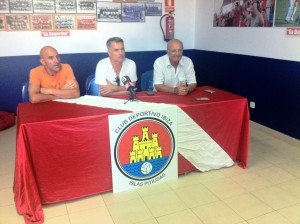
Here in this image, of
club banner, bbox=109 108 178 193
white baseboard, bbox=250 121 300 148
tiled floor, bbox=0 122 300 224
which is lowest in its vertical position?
tiled floor, bbox=0 122 300 224

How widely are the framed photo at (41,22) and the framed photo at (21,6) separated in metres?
0.11

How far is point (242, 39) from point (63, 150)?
2909mm

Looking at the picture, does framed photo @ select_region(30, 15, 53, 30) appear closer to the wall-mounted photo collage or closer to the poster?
the wall-mounted photo collage

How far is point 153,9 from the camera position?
14.8 feet

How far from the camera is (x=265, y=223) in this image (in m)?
1.98

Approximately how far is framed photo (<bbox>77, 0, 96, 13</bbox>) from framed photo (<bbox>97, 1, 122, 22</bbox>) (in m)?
0.07

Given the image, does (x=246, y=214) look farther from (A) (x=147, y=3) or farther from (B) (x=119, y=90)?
(A) (x=147, y=3)

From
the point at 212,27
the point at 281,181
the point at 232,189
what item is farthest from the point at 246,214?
the point at 212,27

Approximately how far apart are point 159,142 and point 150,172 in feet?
0.89

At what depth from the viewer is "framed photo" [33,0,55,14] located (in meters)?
3.93

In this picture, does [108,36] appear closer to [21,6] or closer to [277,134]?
[21,6]

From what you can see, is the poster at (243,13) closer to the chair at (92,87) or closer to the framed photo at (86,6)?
the framed photo at (86,6)

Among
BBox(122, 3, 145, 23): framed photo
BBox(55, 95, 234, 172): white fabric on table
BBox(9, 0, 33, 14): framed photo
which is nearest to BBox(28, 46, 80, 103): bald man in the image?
BBox(55, 95, 234, 172): white fabric on table

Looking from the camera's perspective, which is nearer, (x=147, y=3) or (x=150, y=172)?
(x=150, y=172)
